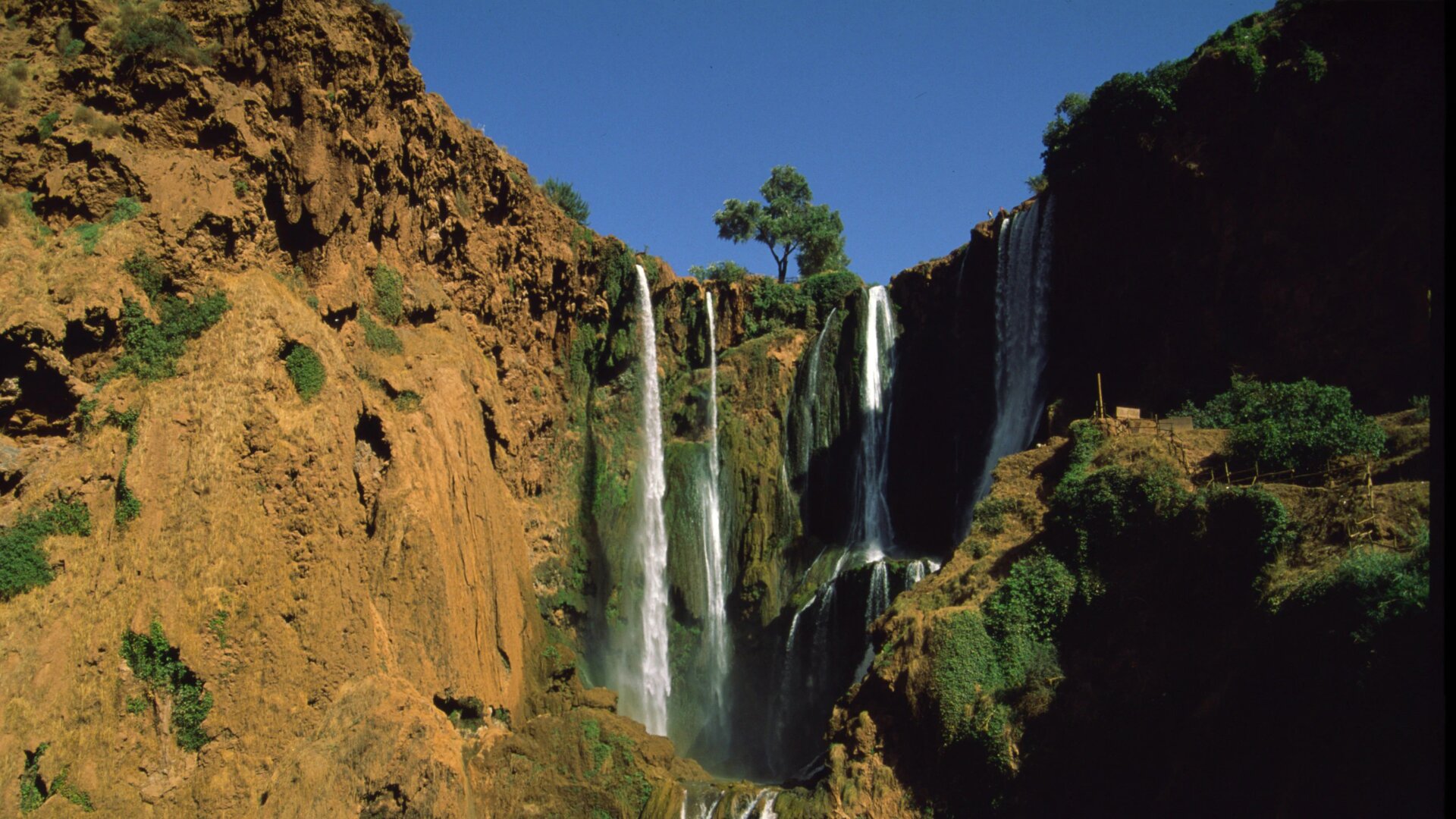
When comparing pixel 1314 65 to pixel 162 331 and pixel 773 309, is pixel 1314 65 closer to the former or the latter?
pixel 773 309

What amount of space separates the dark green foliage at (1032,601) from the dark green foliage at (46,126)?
65.6 ft

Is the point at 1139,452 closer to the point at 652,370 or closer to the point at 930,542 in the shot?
the point at 930,542

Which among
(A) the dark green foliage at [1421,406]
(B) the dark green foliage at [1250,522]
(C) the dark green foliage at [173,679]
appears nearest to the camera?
(B) the dark green foliage at [1250,522]

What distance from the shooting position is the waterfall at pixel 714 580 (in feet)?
110

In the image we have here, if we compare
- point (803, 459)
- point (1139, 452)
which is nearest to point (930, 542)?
point (803, 459)

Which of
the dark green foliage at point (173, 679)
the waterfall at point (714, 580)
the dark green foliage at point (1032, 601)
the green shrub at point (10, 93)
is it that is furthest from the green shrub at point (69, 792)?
the waterfall at point (714, 580)

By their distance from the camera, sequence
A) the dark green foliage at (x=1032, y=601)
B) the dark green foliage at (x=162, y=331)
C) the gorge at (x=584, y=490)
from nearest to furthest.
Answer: the gorge at (x=584, y=490)
the dark green foliage at (x=162, y=331)
the dark green foliage at (x=1032, y=601)

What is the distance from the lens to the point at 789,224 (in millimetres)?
54594

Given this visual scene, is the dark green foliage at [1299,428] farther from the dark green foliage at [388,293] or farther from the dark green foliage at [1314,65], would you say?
the dark green foliage at [388,293]

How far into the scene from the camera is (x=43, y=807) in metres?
16.0

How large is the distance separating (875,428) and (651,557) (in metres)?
9.19

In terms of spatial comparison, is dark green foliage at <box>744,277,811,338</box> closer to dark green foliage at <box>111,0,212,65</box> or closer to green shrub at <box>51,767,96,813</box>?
dark green foliage at <box>111,0,212,65</box>

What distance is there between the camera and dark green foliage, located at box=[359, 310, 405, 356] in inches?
949

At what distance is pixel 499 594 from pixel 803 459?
15.1 meters
